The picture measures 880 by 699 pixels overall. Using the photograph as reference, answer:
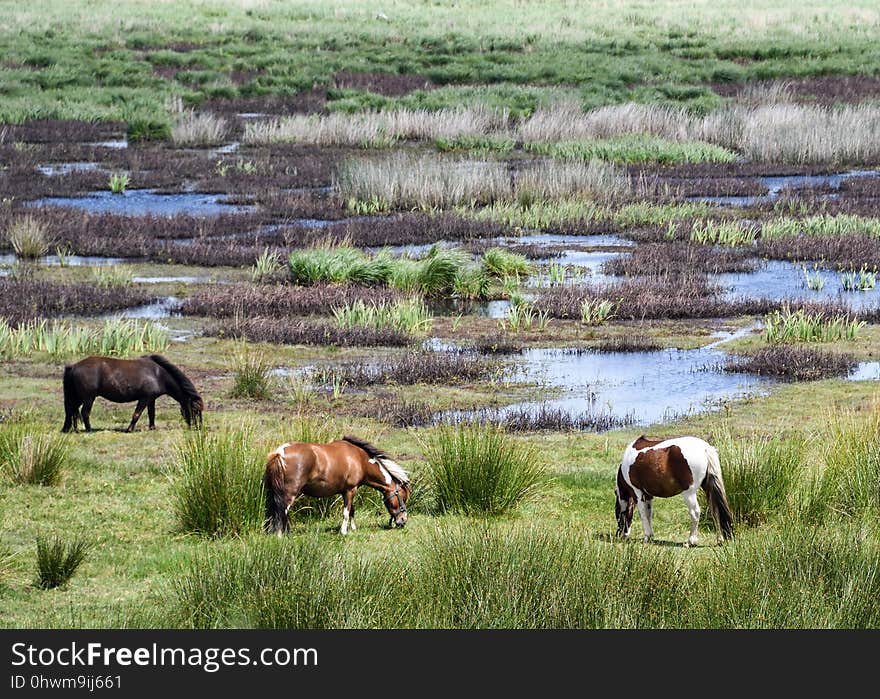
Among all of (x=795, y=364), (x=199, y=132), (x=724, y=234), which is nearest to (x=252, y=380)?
(x=795, y=364)

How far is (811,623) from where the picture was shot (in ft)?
24.0

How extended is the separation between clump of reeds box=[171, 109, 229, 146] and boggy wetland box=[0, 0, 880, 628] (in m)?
0.18

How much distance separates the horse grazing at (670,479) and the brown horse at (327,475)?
1718 millimetres

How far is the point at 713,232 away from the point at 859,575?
22091 mm

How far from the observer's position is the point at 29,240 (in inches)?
1058

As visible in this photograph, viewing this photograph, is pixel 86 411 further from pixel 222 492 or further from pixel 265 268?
pixel 265 268

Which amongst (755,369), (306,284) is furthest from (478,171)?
(755,369)

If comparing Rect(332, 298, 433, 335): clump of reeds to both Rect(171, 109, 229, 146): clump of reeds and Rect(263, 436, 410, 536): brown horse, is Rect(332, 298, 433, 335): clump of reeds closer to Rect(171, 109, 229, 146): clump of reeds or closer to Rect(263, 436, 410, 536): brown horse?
Rect(263, 436, 410, 536): brown horse

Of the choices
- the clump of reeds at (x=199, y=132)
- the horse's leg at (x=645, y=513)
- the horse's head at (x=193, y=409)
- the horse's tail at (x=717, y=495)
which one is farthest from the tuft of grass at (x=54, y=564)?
the clump of reeds at (x=199, y=132)

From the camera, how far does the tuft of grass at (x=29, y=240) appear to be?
26953 mm

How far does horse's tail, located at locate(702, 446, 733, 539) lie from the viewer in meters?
9.67

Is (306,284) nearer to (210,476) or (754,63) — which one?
(210,476)

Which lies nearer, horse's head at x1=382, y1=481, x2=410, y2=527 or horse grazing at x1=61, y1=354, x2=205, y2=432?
horse's head at x1=382, y1=481, x2=410, y2=527

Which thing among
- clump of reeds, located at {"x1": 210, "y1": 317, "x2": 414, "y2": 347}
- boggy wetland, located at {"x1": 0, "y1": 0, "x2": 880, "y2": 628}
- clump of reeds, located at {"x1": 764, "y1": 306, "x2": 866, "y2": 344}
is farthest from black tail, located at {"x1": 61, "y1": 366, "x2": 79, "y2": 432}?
clump of reeds, located at {"x1": 764, "y1": 306, "x2": 866, "y2": 344}
